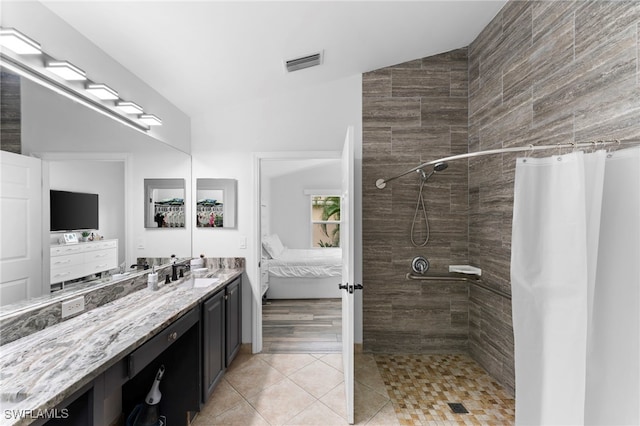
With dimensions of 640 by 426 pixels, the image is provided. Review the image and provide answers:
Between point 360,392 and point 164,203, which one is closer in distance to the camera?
point 360,392

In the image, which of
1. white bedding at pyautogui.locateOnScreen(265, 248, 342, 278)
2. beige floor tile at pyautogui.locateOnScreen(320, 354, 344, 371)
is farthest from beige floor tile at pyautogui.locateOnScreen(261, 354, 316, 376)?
white bedding at pyautogui.locateOnScreen(265, 248, 342, 278)

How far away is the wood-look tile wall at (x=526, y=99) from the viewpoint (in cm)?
142

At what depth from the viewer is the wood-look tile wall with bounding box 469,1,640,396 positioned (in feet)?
4.67

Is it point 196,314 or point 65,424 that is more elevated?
point 196,314

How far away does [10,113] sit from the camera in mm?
1242

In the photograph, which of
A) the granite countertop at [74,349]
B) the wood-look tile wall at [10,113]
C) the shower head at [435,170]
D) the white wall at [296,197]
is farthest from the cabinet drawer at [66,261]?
the white wall at [296,197]

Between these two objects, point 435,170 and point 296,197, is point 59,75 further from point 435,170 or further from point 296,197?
point 296,197

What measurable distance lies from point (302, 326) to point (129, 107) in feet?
9.54

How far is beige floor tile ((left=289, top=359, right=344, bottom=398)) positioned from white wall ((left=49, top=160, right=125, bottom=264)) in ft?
5.66

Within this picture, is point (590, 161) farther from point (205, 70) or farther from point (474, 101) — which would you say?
point (205, 70)

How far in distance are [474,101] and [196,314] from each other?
3.06 m

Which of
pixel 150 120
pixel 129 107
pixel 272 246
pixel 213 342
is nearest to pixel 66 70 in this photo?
pixel 129 107

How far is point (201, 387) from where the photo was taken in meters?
2.03

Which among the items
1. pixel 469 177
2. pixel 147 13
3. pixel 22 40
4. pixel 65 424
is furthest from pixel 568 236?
pixel 22 40
